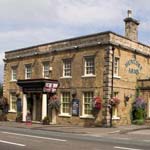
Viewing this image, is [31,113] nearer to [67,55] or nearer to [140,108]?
[67,55]

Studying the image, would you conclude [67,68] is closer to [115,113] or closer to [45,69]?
[45,69]

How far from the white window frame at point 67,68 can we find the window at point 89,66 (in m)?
1.78

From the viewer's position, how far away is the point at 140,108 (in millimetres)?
30859

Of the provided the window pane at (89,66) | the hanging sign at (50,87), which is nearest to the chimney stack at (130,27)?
the window pane at (89,66)

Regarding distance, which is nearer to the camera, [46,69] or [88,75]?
[88,75]

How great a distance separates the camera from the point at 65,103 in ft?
104

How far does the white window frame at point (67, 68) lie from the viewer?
31.3 metres

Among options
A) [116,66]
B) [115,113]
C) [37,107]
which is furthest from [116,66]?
[37,107]

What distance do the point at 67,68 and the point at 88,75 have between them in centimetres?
251

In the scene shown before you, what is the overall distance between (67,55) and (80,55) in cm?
155

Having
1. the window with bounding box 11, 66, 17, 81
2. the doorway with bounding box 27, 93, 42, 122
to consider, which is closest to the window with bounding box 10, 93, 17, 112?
the window with bounding box 11, 66, 17, 81

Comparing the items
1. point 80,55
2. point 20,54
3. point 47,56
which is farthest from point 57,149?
point 20,54

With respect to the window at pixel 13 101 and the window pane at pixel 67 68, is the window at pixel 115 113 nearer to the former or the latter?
the window pane at pixel 67 68

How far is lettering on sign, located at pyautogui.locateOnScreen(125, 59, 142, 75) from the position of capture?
101ft
